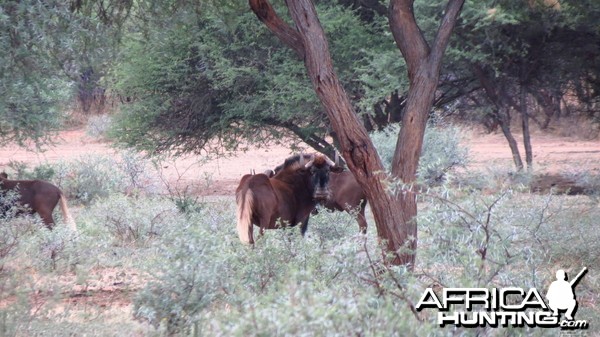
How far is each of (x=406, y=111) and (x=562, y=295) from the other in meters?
3.01

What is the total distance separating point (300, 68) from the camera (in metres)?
19.0

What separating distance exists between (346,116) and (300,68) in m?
11.4

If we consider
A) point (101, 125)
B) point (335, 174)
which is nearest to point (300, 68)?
point (335, 174)

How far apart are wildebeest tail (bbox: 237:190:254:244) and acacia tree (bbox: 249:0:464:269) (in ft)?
7.88

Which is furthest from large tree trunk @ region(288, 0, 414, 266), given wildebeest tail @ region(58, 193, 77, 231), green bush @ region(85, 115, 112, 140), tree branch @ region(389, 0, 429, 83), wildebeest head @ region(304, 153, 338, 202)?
green bush @ region(85, 115, 112, 140)

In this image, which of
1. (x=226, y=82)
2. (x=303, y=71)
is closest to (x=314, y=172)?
(x=303, y=71)

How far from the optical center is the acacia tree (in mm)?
7691

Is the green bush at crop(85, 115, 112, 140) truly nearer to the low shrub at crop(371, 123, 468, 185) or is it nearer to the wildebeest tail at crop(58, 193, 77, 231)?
the low shrub at crop(371, 123, 468, 185)

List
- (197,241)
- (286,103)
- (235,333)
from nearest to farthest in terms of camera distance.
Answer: (235,333) → (197,241) → (286,103)

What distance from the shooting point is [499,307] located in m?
5.25

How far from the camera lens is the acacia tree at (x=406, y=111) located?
7691 millimetres

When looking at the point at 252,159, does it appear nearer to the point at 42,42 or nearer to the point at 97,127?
the point at 97,127

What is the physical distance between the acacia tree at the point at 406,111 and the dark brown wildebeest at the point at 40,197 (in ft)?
18.5

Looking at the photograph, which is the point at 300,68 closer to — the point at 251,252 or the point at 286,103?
the point at 286,103
